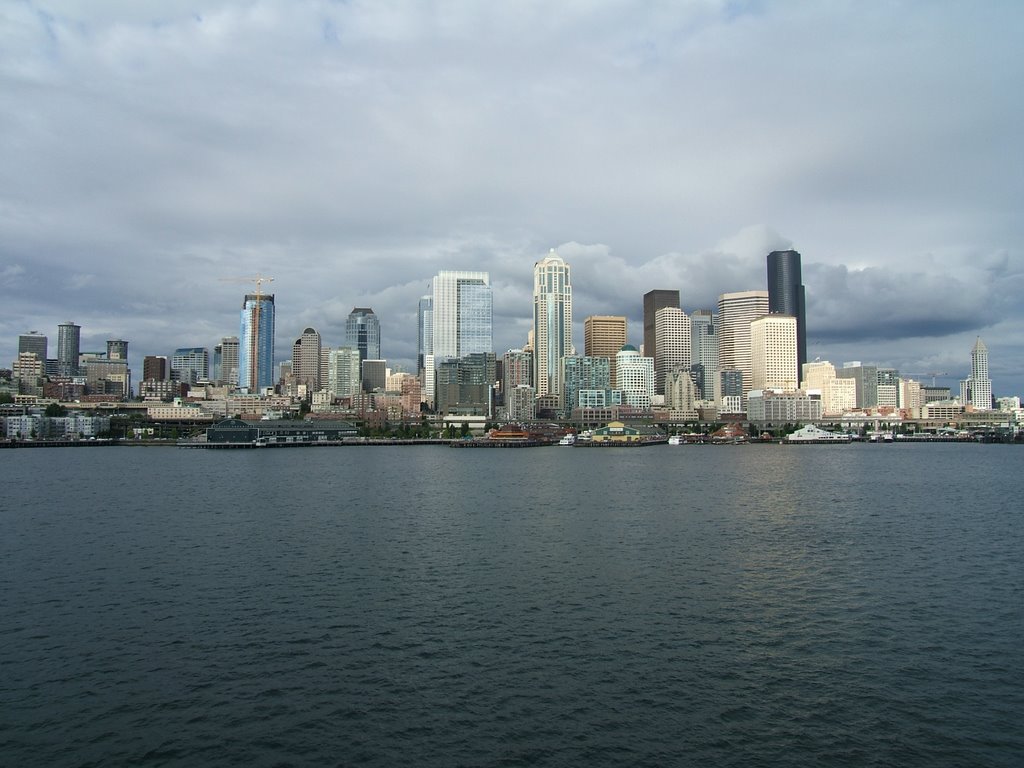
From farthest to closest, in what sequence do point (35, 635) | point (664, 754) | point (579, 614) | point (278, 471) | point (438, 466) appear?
point (438, 466), point (278, 471), point (579, 614), point (35, 635), point (664, 754)

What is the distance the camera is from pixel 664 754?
57.9 ft

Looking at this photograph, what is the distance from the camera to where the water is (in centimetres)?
1844

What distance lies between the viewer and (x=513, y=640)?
25266 millimetres

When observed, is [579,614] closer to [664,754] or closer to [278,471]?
[664,754]

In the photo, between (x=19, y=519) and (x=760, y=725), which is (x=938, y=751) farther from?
(x=19, y=519)

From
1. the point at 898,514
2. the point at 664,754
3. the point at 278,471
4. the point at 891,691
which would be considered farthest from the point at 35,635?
the point at 278,471

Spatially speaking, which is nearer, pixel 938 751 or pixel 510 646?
pixel 938 751

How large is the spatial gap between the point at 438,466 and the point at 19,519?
65.9 m

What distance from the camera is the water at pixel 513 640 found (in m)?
18.4

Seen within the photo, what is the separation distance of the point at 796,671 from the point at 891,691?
2607 millimetres

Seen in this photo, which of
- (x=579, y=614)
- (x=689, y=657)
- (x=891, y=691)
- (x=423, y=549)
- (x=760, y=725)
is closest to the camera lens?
(x=760, y=725)

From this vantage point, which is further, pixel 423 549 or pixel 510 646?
pixel 423 549

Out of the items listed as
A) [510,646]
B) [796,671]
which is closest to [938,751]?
[796,671]

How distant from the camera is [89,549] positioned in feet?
134
